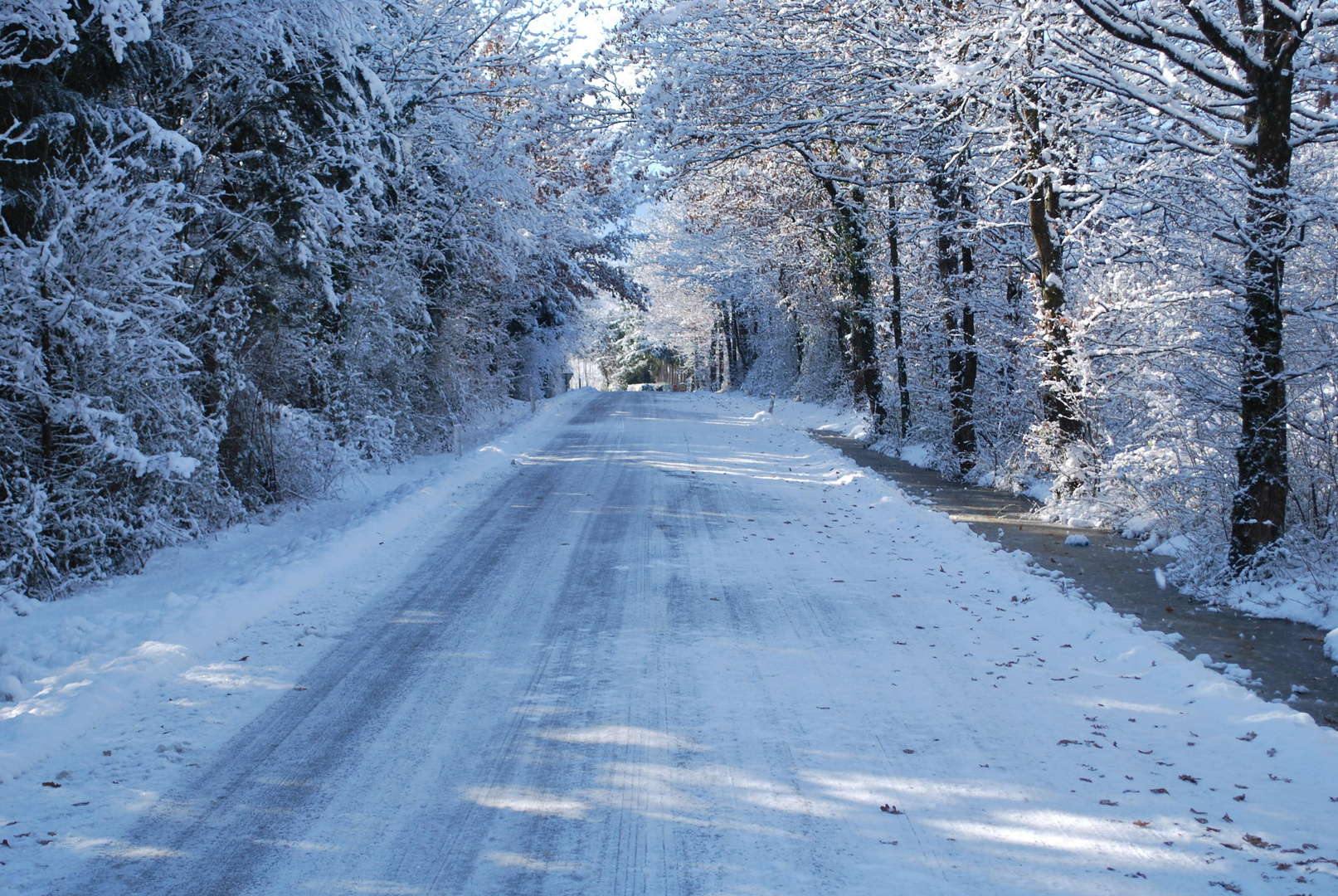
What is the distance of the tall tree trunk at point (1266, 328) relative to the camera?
734 centimetres

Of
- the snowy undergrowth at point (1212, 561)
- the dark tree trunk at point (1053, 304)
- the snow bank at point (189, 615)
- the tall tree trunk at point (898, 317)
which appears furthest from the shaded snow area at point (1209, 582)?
the snow bank at point (189, 615)

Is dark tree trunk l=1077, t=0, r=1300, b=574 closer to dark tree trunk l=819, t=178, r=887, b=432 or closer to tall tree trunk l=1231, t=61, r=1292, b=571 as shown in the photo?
tall tree trunk l=1231, t=61, r=1292, b=571

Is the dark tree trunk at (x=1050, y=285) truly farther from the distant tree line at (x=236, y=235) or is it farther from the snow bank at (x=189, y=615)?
the snow bank at (x=189, y=615)

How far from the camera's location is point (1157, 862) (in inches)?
140

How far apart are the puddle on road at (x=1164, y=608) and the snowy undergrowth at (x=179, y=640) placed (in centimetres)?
641

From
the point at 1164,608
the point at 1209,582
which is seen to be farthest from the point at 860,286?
the point at 1164,608

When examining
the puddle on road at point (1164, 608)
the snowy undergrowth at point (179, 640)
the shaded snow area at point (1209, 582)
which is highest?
the snowy undergrowth at point (179, 640)

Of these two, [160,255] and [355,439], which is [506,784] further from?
[355,439]

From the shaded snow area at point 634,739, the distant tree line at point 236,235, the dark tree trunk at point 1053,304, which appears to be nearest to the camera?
the shaded snow area at point 634,739

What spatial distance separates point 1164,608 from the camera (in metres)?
7.59

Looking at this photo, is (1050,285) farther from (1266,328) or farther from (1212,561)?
(1212,561)

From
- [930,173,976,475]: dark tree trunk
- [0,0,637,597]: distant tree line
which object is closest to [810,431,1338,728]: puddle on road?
[930,173,976,475]: dark tree trunk

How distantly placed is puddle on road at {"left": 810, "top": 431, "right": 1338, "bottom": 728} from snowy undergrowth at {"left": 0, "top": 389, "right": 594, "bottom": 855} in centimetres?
641

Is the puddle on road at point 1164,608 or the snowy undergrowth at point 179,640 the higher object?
the snowy undergrowth at point 179,640
